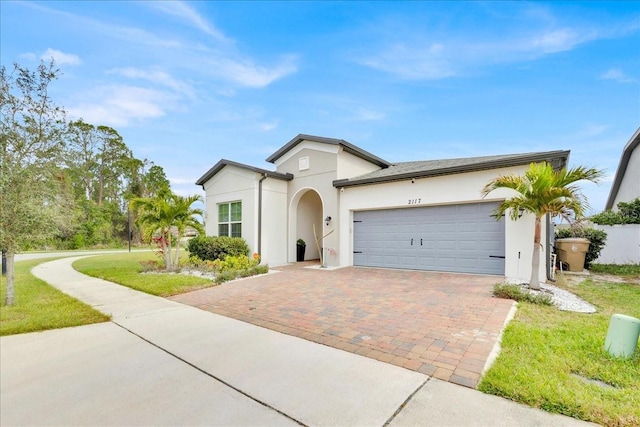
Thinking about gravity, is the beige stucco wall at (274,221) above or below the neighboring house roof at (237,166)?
below

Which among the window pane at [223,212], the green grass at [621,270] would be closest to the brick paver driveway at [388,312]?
the green grass at [621,270]

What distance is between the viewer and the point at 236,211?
1364cm

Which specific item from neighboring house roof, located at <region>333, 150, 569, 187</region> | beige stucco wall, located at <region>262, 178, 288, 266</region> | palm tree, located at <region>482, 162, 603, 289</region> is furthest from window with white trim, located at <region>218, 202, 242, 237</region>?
palm tree, located at <region>482, 162, 603, 289</region>

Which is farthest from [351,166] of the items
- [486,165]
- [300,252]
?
[486,165]

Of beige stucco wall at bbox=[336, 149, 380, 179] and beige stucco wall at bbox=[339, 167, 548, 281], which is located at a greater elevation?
beige stucco wall at bbox=[336, 149, 380, 179]

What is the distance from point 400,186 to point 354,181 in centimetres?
180

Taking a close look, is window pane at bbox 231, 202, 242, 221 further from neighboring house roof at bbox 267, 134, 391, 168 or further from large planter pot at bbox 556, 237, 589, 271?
large planter pot at bbox 556, 237, 589, 271

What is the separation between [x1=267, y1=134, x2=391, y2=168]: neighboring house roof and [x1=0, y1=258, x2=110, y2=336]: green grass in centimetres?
935

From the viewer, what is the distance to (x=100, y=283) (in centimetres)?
900

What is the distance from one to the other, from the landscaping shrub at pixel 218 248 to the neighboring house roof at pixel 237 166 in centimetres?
304

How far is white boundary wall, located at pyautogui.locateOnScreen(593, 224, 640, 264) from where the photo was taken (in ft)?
38.0

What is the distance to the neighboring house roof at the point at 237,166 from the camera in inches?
490

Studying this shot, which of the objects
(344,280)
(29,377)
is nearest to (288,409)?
(29,377)

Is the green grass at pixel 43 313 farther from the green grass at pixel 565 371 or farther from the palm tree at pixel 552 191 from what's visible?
the palm tree at pixel 552 191
